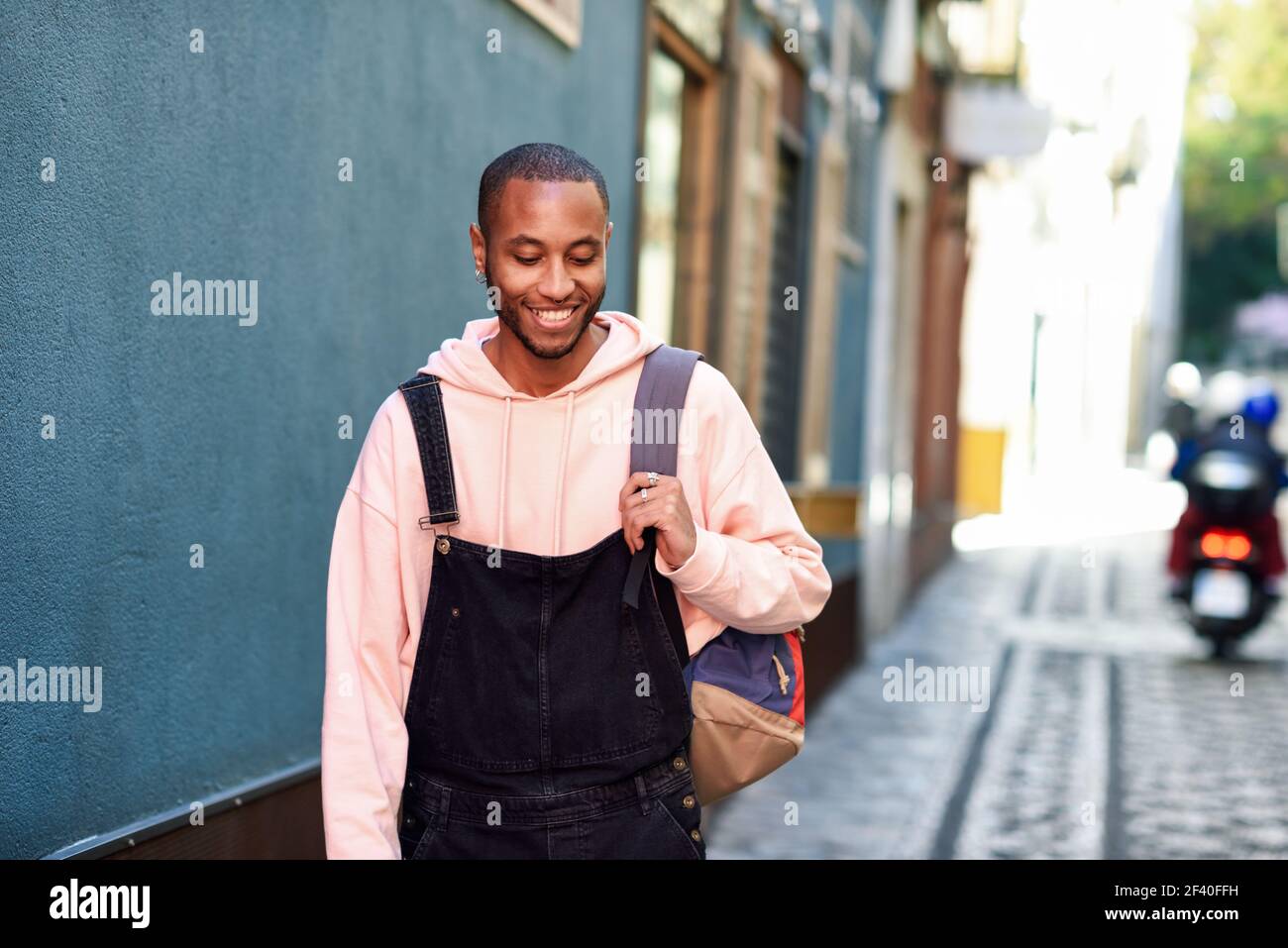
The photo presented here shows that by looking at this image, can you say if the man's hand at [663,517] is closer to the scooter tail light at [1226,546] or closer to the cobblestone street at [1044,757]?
the cobblestone street at [1044,757]

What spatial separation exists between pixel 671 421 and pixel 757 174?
22.4 ft

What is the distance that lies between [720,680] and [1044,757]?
6451mm

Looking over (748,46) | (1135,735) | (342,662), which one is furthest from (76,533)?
(1135,735)

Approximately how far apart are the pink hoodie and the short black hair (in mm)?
217

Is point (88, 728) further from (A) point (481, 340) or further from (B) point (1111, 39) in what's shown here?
(B) point (1111, 39)

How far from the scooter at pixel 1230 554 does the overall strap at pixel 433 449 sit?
1010 centimetres

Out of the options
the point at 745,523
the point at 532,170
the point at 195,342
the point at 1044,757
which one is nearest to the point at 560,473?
the point at 745,523

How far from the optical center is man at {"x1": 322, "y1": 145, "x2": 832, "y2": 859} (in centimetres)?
251

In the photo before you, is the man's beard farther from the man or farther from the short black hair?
the short black hair

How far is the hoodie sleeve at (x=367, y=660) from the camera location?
8.15ft

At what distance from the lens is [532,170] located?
2.52 metres

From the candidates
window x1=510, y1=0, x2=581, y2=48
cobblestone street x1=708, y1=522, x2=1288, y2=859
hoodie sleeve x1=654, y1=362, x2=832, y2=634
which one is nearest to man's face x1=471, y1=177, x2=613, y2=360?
hoodie sleeve x1=654, y1=362, x2=832, y2=634

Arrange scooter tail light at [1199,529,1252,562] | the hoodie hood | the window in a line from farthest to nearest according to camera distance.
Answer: scooter tail light at [1199,529,1252,562], the window, the hoodie hood

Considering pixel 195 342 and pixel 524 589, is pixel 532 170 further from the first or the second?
pixel 195 342
